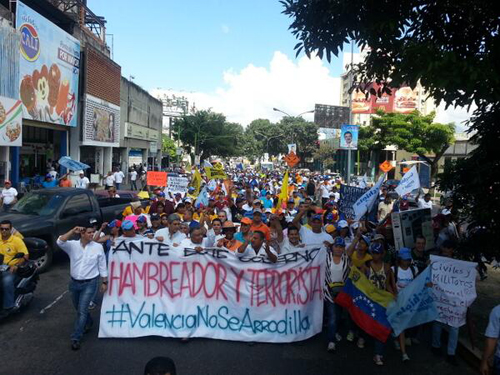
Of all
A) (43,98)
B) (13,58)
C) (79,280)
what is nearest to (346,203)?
(79,280)

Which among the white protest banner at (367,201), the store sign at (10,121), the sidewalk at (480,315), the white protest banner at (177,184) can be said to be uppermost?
the store sign at (10,121)

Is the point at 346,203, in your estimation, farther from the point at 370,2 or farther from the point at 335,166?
the point at 335,166

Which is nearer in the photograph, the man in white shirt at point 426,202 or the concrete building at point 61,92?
the man in white shirt at point 426,202

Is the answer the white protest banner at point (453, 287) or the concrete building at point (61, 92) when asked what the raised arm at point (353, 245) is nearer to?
the white protest banner at point (453, 287)

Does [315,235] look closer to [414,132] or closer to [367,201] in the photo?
[367,201]

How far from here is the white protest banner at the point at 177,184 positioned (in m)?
15.0

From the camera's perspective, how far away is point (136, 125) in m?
39.1

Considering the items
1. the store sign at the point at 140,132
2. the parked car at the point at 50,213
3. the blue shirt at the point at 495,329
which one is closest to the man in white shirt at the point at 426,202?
the parked car at the point at 50,213

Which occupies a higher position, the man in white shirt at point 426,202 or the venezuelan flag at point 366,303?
the man in white shirt at point 426,202

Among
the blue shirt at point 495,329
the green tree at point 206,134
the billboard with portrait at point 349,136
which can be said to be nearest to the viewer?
the blue shirt at point 495,329

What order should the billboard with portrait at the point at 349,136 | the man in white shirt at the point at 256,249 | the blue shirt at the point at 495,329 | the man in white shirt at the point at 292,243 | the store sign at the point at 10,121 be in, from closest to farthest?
1. the blue shirt at the point at 495,329
2. the man in white shirt at the point at 256,249
3. the man in white shirt at the point at 292,243
4. the store sign at the point at 10,121
5. the billboard with portrait at the point at 349,136

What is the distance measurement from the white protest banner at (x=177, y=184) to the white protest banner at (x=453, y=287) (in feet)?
33.4

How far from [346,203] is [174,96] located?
138358 mm

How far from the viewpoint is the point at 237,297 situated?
236 inches
